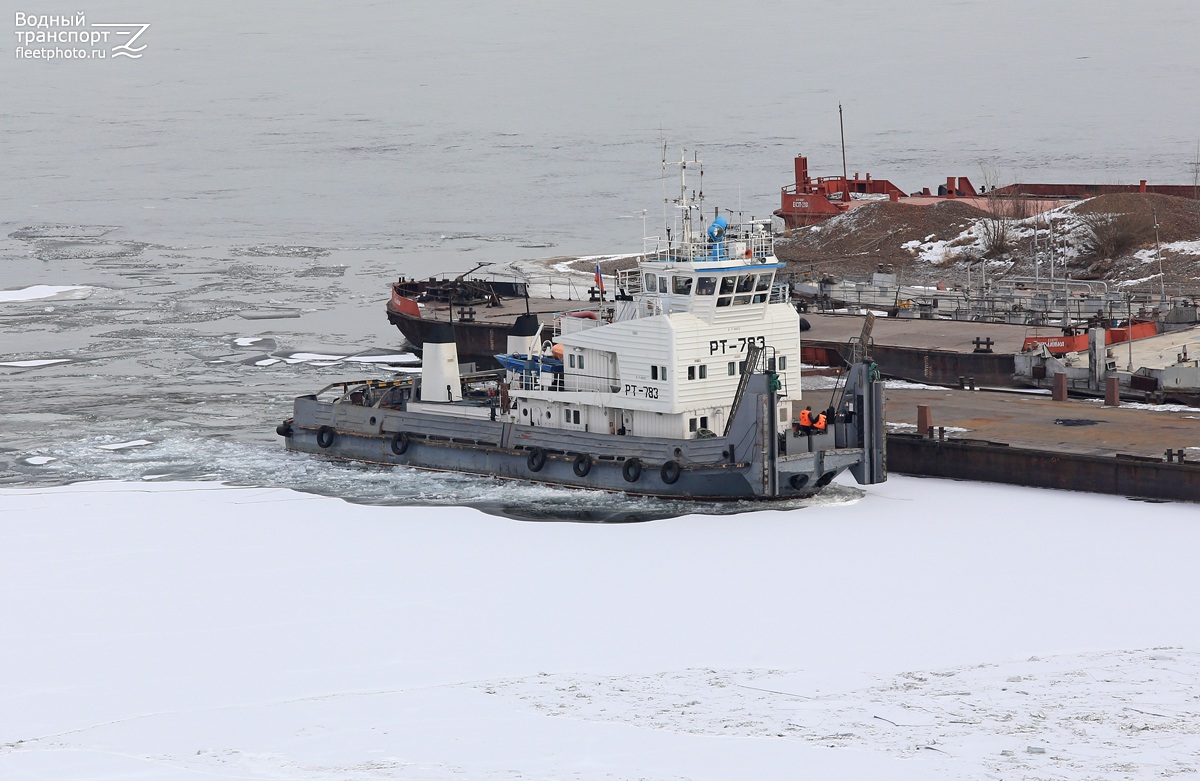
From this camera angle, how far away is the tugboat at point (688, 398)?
24844 millimetres

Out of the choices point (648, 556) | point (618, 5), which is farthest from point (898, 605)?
point (618, 5)

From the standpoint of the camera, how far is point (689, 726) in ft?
46.8

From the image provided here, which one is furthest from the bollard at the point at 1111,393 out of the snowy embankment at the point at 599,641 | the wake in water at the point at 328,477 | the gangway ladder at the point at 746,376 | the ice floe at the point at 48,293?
the ice floe at the point at 48,293

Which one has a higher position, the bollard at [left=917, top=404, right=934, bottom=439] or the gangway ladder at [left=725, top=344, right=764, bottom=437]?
the gangway ladder at [left=725, top=344, right=764, bottom=437]

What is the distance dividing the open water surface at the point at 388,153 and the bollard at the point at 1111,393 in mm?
7531

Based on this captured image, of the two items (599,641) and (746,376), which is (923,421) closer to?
(746,376)

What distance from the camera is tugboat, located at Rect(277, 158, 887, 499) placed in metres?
24.8

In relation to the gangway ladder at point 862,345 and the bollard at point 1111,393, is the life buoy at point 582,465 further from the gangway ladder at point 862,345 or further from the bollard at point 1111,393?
the bollard at point 1111,393

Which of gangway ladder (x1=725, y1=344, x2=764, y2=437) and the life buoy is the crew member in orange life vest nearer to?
gangway ladder (x1=725, y1=344, x2=764, y2=437)

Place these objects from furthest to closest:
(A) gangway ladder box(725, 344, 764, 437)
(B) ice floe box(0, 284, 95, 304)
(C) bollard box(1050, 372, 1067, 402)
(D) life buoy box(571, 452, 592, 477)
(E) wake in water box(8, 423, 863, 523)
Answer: (B) ice floe box(0, 284, 95, 304) → (C) bollard box(1050, 372, 1067, 402) → (D) life buoy box(571, 452, 592, 477) → (E) wake in water box(8, 423, 863, 523) → (A) gangway ladder box(725, 344, 764, 437)

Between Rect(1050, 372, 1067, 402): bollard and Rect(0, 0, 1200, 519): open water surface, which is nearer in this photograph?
Rect(1050, 372, 1067, 402): bollard

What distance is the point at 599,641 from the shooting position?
57.2ft

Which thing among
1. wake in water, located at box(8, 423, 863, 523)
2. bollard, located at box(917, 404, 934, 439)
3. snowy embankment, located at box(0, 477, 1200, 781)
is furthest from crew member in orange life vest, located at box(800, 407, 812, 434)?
bollard, located at box(917, 404, 934, 439)

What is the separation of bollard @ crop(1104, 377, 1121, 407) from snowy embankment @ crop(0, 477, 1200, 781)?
5.78 meters
